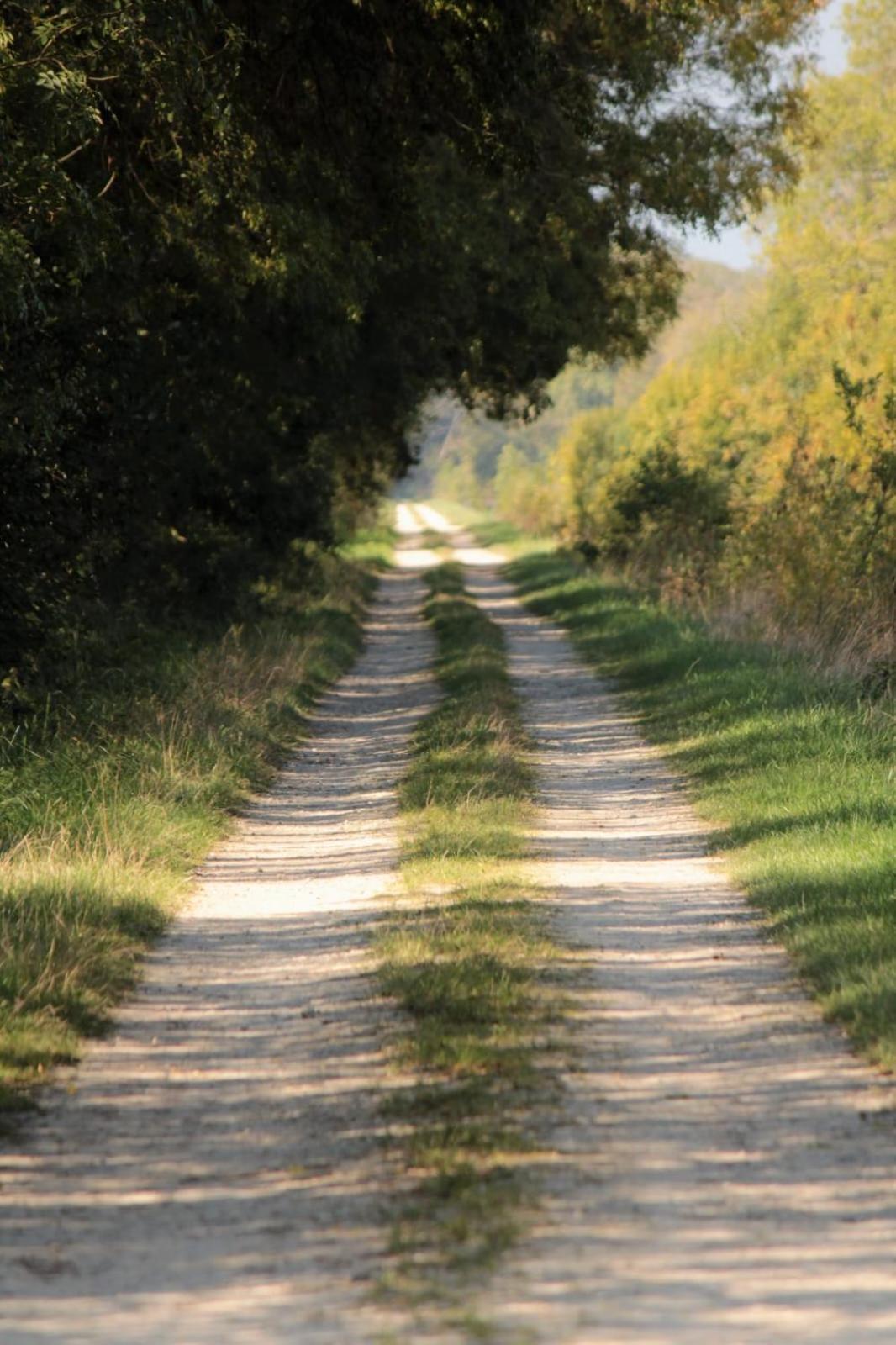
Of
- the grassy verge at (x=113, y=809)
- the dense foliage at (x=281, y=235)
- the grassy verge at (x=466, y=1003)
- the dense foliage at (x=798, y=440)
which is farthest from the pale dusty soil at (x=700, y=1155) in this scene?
the dense foliage at (x=798, y=440)

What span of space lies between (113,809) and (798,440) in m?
15.9

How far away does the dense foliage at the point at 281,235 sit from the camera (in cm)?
1027

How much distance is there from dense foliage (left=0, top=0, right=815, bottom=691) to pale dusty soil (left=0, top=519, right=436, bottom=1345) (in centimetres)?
368

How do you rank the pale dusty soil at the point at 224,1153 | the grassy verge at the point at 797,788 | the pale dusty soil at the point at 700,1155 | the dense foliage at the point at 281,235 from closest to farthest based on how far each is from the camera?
the pale dusty soil at the point at 700,1155 < the pale dusty soil at the point at 224,1153 < the grassy verge at the point at 797,788 < the dense foliage at the point at 281,235

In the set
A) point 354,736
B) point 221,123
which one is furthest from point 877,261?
point 221,123

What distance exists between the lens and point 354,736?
16719mm

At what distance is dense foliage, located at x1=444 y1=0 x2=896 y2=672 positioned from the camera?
21.8 metres

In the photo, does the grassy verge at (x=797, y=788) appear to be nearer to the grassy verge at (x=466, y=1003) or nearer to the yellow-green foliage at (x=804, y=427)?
the grassy verge at (x=466, y=1003)

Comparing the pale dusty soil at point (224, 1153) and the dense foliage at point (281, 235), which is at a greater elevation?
the dense foliage at point (281, 235)

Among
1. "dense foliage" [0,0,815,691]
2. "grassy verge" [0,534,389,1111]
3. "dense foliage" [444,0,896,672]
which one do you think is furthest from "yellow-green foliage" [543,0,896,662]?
"grassy verge" [0,534,389,1111]

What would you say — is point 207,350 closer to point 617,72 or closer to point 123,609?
point 123,609

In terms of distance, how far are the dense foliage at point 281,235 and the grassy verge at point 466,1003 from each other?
3268 millimetres

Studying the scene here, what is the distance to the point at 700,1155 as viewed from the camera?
5234 mm

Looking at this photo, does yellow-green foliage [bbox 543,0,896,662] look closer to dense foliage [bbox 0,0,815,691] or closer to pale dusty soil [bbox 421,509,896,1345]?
dense foliage [bbox 0,0,815,691]
